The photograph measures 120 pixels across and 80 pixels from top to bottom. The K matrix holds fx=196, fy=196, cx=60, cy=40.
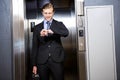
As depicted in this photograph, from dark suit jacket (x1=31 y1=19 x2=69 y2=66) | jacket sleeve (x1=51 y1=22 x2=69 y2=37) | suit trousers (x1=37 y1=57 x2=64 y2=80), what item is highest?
jacket sleeve (x1=51 y1=22 x2=69 y2=37)

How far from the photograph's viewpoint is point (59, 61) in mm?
→ 2627

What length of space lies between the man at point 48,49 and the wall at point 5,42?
14.9 inches

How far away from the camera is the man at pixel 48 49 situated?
2646mm

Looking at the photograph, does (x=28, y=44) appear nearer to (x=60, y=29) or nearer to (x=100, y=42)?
(x=60, y=29)

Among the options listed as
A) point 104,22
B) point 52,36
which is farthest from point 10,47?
point 104,22

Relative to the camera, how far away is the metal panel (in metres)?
2.84

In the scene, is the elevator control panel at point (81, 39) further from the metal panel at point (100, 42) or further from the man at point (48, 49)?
the man at point (48, 49)

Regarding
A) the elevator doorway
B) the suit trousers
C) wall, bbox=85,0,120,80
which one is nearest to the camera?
the suit trousers

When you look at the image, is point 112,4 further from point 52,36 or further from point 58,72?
point 58,72

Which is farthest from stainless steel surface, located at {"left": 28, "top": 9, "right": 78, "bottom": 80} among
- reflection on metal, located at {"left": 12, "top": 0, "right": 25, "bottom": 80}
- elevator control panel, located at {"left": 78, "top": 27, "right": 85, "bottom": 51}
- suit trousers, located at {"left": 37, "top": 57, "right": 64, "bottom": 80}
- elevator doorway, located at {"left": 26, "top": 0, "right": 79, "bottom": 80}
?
suit trousers, located at {"left": 37, "top": 57, "right": 64, "bottom": 80}

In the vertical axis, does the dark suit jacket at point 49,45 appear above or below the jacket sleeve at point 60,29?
below

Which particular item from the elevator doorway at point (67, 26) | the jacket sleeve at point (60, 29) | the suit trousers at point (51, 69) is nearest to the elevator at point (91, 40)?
the jacket sleeve at point (60, 29)

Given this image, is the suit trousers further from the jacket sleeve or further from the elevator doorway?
the elevator doorway

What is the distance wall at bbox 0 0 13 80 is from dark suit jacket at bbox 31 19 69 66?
1.24 feet
